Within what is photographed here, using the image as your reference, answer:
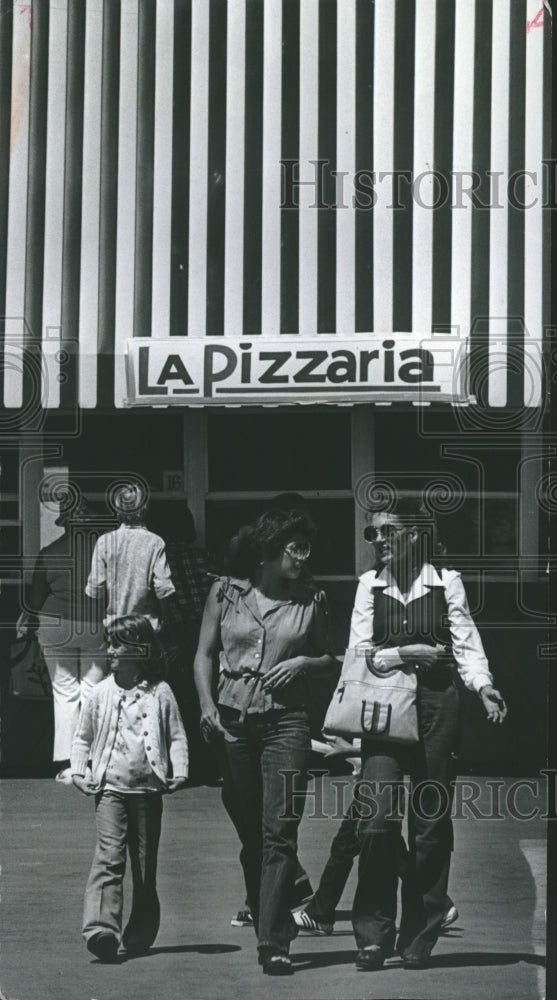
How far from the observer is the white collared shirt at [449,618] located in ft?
20.5

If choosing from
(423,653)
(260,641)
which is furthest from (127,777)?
(423,653)

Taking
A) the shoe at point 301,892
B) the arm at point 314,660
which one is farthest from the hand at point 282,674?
the shoe at point 301,892

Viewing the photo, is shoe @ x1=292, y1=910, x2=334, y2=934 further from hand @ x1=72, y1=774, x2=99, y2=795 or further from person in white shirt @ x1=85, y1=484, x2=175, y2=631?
person in white shirt @ x1=85, y1=484, x2=175, y2=631

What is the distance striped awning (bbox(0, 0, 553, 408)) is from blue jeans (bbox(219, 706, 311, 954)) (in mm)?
2250

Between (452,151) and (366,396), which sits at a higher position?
(452,151)

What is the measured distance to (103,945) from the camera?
242 inches

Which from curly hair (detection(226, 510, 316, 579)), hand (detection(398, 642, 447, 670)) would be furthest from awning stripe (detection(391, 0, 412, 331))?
hand (detection(398, 642, 447, 670))

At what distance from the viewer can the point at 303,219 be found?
25.0 feet

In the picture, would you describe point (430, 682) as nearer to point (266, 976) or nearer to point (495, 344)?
point (266, 976)

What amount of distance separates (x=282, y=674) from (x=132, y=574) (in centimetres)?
208

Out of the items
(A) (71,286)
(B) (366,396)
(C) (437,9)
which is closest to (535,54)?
(C) (437,9)

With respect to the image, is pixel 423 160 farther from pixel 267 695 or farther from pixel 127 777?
pixel 127 777

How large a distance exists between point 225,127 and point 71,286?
111 cm

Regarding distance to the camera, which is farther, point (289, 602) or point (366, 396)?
point (366, 396)
